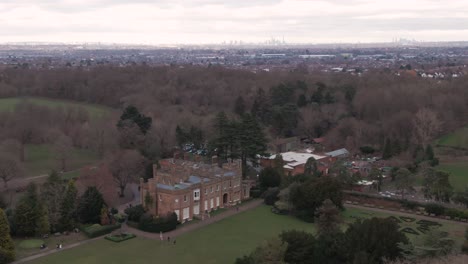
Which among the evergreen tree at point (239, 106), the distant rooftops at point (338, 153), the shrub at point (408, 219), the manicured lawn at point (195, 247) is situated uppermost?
the evergreen tree at point (239, 106)

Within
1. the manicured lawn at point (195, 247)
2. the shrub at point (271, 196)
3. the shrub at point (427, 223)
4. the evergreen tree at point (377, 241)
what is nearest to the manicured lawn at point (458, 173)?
the shrub at point (427, 223)

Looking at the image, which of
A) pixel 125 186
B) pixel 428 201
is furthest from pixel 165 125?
pixel 428 201

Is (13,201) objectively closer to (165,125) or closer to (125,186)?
(125,186)

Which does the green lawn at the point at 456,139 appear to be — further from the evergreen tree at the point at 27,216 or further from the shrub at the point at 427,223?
the evergreen tree at the point at 27,216

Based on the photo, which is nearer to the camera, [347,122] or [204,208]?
[204,208]

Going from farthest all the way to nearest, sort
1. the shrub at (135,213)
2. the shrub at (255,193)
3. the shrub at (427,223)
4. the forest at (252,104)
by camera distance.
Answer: the forest at (252,104), the shrub at (255,193), the shrub at (135,213), the shrub at (427,223)
